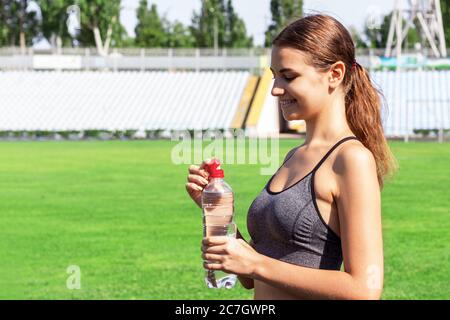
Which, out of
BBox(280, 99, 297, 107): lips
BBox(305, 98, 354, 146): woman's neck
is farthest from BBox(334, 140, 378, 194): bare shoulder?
BBox(280, 99, 297, 107): lips

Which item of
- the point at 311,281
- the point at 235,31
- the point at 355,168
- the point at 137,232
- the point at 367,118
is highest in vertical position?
the point at 367,118

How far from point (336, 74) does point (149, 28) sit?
9332cm

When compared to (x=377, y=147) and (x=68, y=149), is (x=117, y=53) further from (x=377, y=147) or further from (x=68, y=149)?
(x=377, y=147)

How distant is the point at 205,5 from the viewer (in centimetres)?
9381

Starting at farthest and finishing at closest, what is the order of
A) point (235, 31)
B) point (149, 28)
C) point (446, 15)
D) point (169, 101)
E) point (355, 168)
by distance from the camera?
point (235, 31) → point (149, 28) → point (446, 15) → point (169, 101) → point (355, 168)

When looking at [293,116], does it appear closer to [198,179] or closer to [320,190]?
[320,190]

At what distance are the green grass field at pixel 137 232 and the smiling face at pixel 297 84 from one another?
6734 mm

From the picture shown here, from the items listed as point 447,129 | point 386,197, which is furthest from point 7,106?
point 386,197

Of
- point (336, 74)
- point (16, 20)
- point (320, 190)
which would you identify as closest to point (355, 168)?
point (320, 190)

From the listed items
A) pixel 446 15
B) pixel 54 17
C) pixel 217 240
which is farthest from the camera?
pixel 446 15

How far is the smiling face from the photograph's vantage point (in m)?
3.24

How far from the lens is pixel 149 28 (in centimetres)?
9550

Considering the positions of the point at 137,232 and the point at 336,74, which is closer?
the point at 336,74
